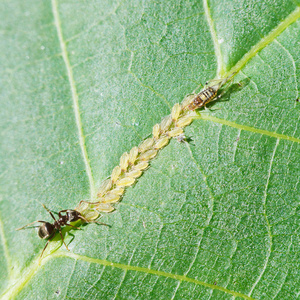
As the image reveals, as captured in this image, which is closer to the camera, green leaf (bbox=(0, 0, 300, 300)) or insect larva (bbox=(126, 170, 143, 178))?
green leaf (bbox=(0, 0, 300, 300))

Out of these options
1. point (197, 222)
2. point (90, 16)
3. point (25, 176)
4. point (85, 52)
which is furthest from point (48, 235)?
point (90, 16)

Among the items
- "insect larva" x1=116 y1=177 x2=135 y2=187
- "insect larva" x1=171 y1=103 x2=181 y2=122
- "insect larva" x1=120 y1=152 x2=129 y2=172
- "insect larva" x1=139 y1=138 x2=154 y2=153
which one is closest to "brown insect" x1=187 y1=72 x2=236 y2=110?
"insect larva" x1=171 y1=103 x2=181 y2=122

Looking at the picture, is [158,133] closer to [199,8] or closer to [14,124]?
[199,8]

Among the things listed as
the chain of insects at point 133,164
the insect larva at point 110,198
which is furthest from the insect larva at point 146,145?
the insect larva at point 110,198

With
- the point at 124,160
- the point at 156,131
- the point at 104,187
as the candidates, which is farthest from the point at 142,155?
the point at 104,187

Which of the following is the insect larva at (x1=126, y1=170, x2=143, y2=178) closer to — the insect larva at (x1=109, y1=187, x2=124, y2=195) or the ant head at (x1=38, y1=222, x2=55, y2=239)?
the insect larva at (x1=109, y1=187, x2=124, y2=195)

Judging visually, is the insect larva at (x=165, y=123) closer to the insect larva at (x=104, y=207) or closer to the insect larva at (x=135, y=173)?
the insect larva at (x=135, y=173)
